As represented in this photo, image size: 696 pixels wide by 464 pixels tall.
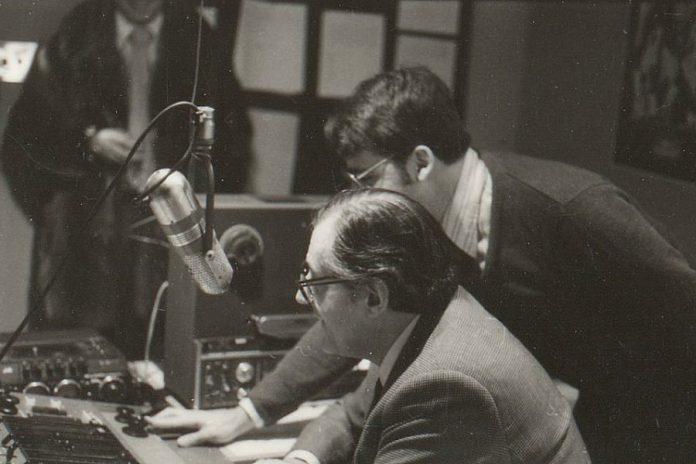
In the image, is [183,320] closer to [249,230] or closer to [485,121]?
[249,230]

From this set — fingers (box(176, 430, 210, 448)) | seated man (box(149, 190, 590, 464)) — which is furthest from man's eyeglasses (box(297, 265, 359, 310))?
fingers (box(176, 430, 210, 448))

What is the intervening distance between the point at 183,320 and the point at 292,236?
1.04ft

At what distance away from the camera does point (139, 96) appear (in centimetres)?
264

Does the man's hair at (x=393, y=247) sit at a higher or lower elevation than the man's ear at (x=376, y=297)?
higher

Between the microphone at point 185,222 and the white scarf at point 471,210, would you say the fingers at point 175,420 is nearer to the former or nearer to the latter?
the microphone at point 185,222

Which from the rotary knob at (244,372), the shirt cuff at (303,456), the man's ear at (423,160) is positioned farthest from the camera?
the rotary knob at (244,372)

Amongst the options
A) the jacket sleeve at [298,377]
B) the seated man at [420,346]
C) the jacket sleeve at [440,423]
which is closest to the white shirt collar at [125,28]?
the jacket sleeve at [298,377]

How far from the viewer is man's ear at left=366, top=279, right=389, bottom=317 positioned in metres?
1.46

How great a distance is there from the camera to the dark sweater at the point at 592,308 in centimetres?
186

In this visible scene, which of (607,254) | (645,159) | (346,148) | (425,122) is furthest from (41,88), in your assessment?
(645,159)

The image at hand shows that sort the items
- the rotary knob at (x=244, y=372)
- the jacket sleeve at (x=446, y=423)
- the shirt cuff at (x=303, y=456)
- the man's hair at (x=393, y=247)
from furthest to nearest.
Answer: the rotary knob at (x=244, y=372)
the shirt cuff at (x=303, y=456)
the man's hair at (x=393, y=247)
the jacket sleeve at (x=446, y=423)

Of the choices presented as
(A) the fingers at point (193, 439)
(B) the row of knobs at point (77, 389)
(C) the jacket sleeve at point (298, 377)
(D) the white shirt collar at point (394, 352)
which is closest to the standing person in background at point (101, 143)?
(B) the row of knobs at point (77, 389)

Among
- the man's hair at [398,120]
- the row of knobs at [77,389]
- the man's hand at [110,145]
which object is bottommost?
the row of knobs at [77,389]

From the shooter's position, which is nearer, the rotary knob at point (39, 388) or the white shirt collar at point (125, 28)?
the rotary knob at point (39, 388)
